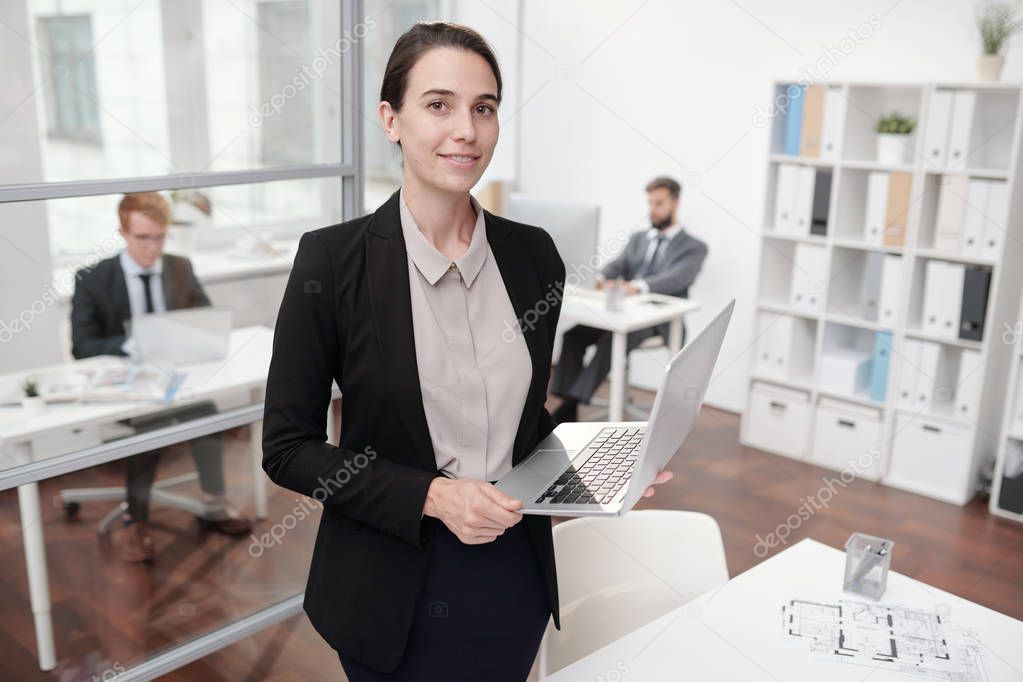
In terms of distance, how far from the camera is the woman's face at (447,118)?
53.2 inches

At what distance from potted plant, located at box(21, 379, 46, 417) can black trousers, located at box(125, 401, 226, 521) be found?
28cm

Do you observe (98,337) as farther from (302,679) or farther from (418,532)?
(418,532)

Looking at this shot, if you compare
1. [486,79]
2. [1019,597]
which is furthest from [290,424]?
[1019,597]

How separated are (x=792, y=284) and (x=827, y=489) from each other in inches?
41.8

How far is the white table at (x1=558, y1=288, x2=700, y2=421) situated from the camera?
451 centimetres

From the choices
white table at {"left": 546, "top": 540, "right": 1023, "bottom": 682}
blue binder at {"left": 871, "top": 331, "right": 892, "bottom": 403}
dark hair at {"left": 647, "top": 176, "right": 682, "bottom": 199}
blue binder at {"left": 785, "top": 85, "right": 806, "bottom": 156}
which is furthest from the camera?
dark hair at {"left": 647, "top": 176, "right": 682, "bottom": 199}

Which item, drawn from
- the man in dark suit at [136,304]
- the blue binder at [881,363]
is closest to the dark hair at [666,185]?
the blue binder at [881,363]

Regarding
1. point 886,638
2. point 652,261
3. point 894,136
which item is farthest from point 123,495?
point 894,136

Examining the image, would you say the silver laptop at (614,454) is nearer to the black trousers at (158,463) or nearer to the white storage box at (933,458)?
the black trousers at (158,463)

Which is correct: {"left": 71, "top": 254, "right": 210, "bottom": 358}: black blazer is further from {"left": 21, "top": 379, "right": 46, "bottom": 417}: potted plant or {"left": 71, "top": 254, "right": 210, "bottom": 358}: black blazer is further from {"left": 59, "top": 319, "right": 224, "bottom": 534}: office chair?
{"left": 21, "top": 379, "right": 46, "bottom": 417}: potted plant

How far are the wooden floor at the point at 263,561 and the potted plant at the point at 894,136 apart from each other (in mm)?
1530

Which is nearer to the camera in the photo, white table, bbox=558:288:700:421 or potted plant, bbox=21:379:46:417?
potted plant, bbox=21:379:46:417

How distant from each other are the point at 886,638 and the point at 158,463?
2.43 meters

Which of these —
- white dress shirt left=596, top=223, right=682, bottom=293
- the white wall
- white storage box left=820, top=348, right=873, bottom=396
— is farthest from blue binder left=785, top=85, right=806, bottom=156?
white storage box left=820, top=348, right=873, bottom=396
